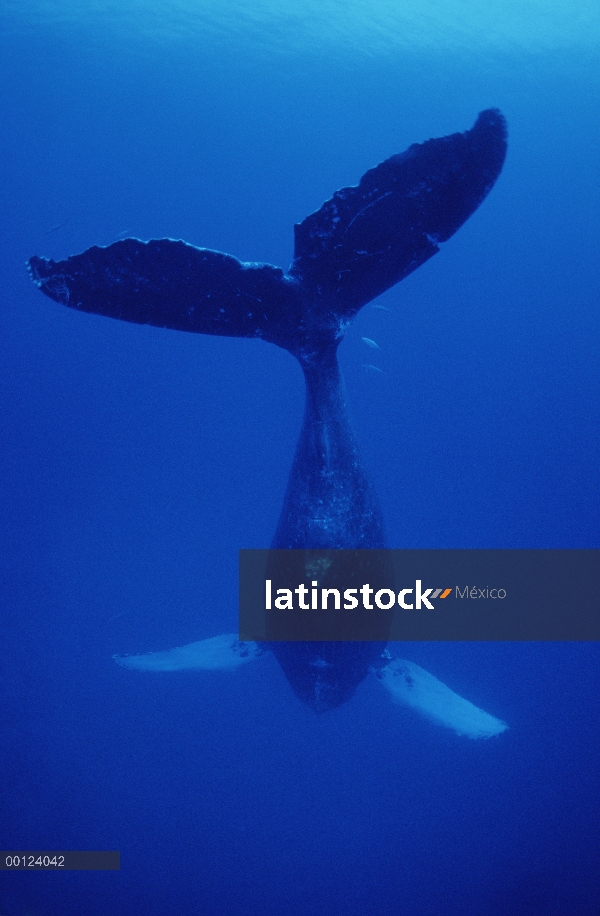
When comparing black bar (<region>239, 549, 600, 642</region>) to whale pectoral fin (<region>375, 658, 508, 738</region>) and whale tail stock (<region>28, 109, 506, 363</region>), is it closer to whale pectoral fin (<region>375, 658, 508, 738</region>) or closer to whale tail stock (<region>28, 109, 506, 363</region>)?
whale pectoral fin (<region>375, 658, 508, 738</region>)

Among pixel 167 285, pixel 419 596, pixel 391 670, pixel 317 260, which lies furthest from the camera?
pixel 391 670

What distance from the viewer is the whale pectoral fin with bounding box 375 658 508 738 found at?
664 centimetres

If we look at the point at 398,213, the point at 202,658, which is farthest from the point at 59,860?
the point at 398,213

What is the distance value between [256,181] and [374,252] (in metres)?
36.7

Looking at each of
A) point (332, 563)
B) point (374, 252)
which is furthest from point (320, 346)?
point (332, 563)

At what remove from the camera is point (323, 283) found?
→ 4234mm

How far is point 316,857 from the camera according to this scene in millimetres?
7609

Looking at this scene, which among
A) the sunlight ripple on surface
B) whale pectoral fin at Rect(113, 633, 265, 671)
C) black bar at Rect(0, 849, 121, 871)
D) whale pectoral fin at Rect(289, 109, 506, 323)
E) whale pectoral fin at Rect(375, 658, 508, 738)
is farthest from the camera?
the sunlight ripple on surface

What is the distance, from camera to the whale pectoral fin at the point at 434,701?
6641mm

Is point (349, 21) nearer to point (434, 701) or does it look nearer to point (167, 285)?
point (167, 285)

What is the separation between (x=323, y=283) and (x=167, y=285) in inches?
49.8

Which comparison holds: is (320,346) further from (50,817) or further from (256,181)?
(256,181)

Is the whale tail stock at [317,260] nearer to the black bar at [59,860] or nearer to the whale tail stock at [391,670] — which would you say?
the whale tail stock at [391,670]

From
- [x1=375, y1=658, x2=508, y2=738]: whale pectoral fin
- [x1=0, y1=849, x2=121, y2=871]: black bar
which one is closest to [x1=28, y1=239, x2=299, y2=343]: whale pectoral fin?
[x1=375, y1=658, x2=508, y2=738]: whale pectoral fin
